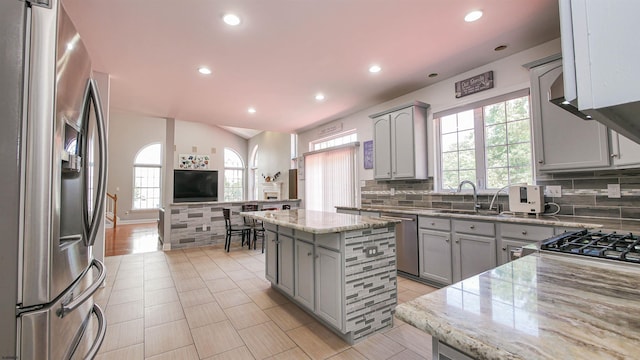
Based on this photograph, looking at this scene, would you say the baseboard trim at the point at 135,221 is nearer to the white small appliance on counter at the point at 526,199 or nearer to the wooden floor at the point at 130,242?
the wooden floor at the point at 130,242

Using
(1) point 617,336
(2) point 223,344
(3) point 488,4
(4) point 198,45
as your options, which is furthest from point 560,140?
(4) point 198,45

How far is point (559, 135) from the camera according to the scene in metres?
2.44

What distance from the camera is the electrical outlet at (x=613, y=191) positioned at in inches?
92.8

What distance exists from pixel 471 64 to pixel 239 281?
394cm

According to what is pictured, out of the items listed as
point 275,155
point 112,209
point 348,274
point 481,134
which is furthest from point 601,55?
point 112,209

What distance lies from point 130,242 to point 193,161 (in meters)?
4.64

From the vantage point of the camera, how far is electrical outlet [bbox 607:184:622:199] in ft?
7.73

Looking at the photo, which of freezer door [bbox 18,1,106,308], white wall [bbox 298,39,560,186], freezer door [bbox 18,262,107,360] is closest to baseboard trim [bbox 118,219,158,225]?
white wall [bbox 298,39,560,186]

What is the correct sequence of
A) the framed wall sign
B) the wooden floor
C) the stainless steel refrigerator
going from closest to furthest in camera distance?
1. the stainless steel refrigerator
2. the framed wall sign
3. the wooden floor

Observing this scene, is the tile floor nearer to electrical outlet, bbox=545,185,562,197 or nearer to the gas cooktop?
the gas cooktop

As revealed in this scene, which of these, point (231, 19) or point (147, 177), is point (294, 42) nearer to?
point (231, 19)

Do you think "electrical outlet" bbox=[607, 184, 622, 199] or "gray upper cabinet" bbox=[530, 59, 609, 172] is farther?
"electrical outlet" bbox=[607, 184, 622, 199]

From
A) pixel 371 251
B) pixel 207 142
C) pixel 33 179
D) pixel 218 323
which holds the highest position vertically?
pixel 207 142

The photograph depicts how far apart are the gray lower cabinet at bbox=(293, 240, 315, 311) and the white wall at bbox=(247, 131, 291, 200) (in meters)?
5.80
